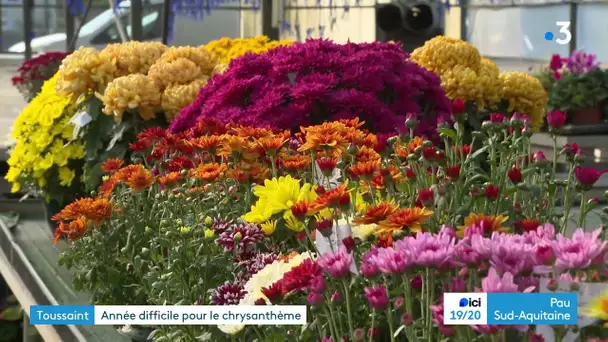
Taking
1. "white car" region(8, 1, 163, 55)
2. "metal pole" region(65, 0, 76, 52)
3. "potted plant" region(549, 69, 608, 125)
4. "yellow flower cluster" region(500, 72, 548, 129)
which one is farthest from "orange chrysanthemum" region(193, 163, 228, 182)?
"potted plant" region(549, 69, 608, 125)

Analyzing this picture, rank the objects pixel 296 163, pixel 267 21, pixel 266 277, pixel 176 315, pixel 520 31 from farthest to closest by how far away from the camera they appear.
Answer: pixel 267 21
pixel 520 31
pixel 296 163
pixel 176 315
pixel 266 277

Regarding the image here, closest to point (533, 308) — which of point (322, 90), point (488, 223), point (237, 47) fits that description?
point (488, 223)

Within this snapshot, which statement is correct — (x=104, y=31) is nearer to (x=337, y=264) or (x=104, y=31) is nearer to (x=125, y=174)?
(x=125, y=174)

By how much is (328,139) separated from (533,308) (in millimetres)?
656

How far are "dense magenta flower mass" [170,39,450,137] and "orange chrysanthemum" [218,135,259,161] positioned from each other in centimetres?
57

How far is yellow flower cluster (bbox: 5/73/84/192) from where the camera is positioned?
2.88 metres

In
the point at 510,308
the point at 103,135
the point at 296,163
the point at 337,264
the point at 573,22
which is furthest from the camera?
the point at 573,22

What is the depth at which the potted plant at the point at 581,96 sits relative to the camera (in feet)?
20.5

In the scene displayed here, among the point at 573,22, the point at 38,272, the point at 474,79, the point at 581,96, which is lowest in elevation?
the point at 581,96

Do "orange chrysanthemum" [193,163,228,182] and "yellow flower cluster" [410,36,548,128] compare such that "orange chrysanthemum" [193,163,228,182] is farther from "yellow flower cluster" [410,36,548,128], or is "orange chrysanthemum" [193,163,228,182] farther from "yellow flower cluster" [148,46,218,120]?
"yellow flower cluster" [410,36,548,128]

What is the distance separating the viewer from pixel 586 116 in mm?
6250

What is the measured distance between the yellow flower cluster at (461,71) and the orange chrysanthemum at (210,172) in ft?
4.73

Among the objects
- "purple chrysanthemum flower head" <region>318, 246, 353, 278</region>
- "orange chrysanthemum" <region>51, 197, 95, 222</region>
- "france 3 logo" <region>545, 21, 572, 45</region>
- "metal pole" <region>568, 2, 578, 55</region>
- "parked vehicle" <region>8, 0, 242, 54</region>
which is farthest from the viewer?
"france 3 logo" <region>545, 21, 572, 45</region>

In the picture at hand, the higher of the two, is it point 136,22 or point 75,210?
point 136,22
